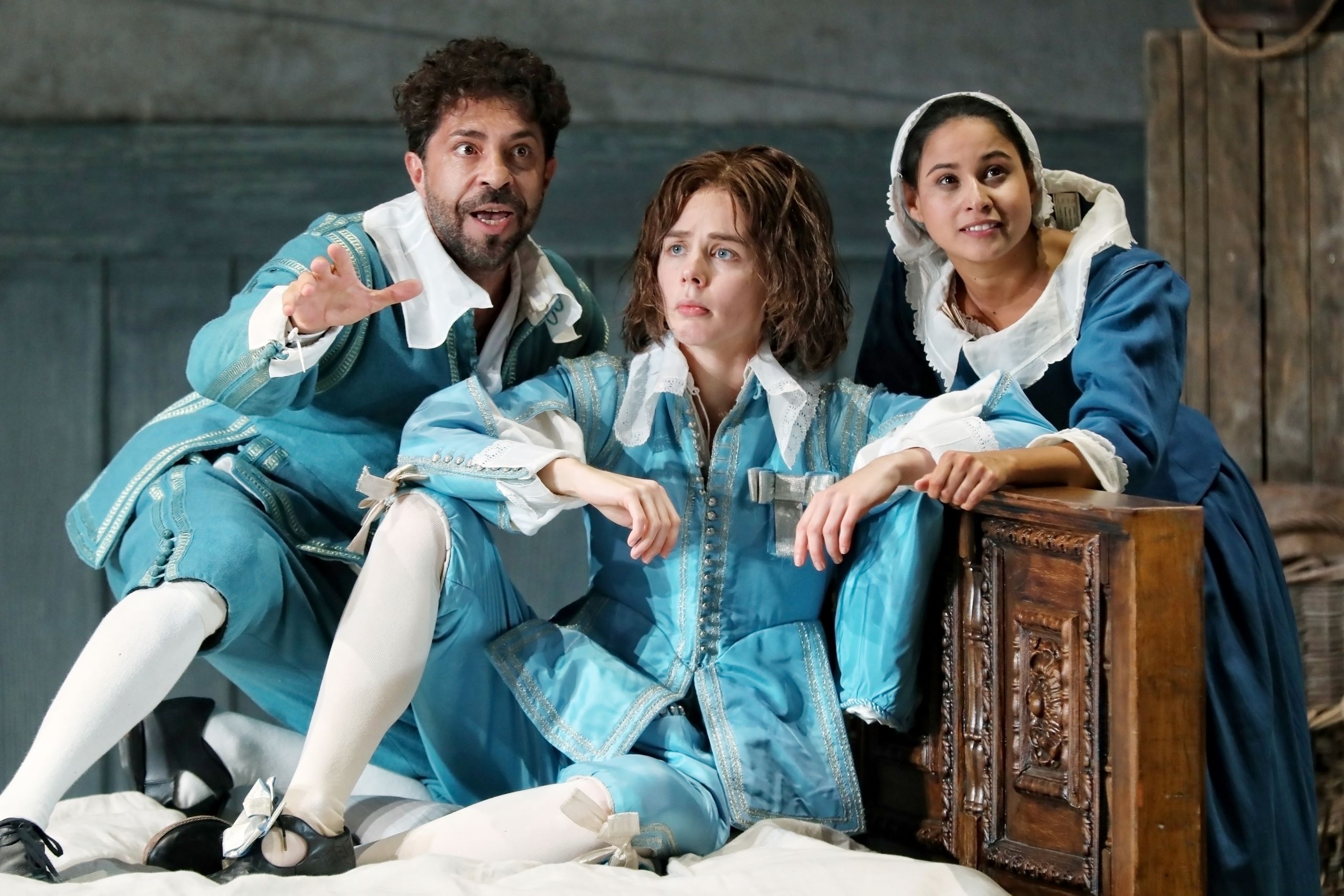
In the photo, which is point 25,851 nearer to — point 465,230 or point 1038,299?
point 465,230

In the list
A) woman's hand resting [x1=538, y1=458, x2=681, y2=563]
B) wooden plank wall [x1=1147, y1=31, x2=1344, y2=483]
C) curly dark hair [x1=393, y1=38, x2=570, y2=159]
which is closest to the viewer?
woman's hand resting [x1=538, y1=458, x2=681, y2=563]

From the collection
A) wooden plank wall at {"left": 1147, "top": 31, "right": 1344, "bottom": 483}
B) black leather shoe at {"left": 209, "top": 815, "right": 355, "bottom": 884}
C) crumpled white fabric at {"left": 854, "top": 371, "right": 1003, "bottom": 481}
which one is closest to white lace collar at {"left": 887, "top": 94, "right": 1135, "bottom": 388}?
crumpled white fabric at {"left": 854, "top": 371, "right": 1003, "bottom": 481}

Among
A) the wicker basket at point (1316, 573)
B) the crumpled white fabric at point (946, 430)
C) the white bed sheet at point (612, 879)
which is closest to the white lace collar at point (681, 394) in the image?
the crumpled white fabric at point (946, 430)

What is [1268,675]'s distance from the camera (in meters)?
2.23

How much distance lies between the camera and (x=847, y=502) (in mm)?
2025

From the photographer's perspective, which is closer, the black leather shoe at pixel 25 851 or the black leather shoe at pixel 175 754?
the black leather shoe at pixel 25 851

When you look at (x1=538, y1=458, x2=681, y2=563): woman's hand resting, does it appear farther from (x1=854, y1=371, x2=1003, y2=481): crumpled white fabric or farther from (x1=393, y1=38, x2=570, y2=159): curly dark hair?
(x1=393, y1=38, x2=570, y2=159): curly dark hair

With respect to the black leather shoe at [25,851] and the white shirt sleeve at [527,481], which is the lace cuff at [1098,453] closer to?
the white shirt sleeve at [527,481]

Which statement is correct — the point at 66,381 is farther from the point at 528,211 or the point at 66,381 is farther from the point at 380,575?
the point at 380,575

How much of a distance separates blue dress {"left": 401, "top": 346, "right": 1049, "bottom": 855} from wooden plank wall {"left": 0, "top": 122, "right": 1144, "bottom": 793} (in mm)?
2063

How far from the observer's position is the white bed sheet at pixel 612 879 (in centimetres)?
177

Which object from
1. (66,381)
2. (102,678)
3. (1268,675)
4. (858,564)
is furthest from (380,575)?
(66,381)

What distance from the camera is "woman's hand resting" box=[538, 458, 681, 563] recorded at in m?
2.00

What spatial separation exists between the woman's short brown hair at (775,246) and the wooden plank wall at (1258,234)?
6.20 feet
